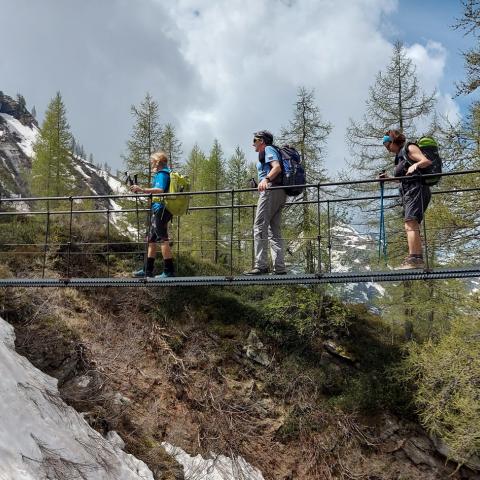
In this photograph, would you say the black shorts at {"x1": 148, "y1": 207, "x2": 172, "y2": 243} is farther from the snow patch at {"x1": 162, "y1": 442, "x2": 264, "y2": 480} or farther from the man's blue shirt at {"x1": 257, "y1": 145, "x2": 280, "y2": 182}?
the snow patch at {"x1": 162, "y1": 442, "x2": 264, "y2": 480}

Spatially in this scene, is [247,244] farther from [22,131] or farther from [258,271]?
[22,131]

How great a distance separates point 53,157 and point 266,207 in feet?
81.7

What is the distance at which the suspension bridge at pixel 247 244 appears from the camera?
571cm

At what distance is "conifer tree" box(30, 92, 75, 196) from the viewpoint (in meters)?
27.1

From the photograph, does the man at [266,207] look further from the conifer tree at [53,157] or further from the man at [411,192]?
the conifer tree at [53,157]

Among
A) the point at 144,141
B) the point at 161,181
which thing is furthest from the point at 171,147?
the point at 161,181

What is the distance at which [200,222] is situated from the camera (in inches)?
985

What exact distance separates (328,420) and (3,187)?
1806 inches

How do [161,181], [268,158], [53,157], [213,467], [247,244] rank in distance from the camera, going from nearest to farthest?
[268,158], [161,181], [213,467], [247,244], [53,157]

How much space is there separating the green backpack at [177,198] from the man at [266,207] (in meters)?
1.22

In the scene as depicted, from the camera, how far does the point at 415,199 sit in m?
5.42

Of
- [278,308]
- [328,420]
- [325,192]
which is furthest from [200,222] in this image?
[328,420]

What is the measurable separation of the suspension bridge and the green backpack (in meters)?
0.41

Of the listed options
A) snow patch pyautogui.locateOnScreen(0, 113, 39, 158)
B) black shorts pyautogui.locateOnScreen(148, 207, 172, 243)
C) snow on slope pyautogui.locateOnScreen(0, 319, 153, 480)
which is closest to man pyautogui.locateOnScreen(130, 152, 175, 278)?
black shorts pyautogui.locateOnScreen(148, 207, 172, 243)
